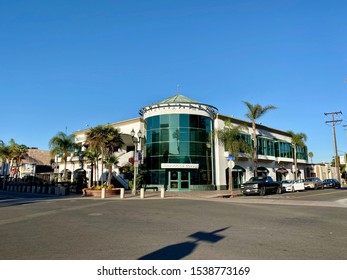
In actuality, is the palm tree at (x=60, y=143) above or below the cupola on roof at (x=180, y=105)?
below

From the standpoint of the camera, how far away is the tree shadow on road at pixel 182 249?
5.84m

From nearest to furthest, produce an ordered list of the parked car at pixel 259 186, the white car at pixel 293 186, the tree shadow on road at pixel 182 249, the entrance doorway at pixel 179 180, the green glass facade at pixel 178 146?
the tree shadow on road at pixel 182 249
the parked car at pixel 259 186
the entrance doorway at pixel 179 180
the green glass facade at pixel 178 146
the white car at pixel 293 186

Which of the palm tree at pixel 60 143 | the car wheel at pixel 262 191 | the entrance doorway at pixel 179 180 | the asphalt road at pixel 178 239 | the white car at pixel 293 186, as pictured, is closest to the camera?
the asphalt road at pixel 178 239

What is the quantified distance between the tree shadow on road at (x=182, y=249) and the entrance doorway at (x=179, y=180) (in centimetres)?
2453

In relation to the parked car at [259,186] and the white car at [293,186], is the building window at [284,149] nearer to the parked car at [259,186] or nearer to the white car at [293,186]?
the white car at [293,186]

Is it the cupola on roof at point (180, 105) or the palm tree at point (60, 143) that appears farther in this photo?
the palm tree at point (60, 143)

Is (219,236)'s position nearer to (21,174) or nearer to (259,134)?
(259,134)

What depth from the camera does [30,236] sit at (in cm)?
830

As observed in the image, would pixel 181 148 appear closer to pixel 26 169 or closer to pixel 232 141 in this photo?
pixel 232 141

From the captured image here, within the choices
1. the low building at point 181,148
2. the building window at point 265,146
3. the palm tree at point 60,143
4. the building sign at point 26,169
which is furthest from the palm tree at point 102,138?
the building sign at point 26,169

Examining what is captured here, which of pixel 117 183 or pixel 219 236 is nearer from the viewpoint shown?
pixel 219 236

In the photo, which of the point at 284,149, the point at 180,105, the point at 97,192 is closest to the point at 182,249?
the point at 97,192
